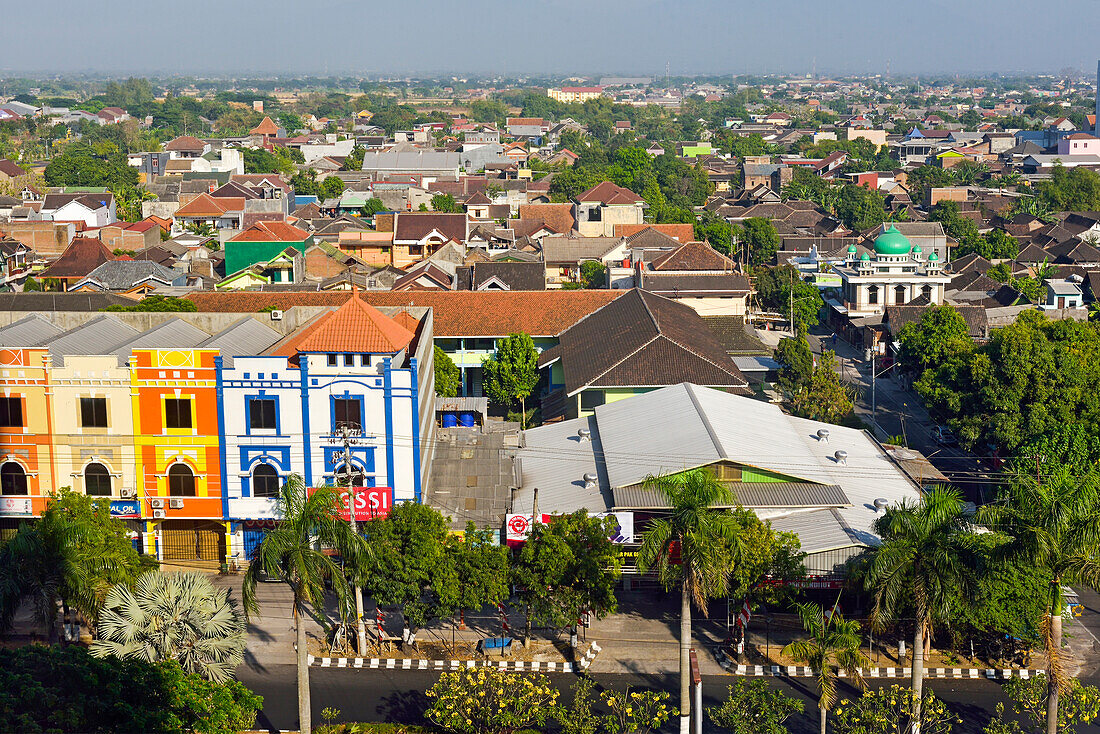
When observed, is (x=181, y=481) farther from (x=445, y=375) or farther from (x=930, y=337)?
(x=930, y=337)

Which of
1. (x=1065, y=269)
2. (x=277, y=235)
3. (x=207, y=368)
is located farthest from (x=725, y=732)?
(x=1065, y=269)

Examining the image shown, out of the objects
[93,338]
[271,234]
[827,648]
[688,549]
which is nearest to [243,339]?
[93,338]

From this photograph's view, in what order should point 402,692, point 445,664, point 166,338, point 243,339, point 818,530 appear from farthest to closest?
point 243,339, point 166,338, point 818,530, point 445,664, point 402,692

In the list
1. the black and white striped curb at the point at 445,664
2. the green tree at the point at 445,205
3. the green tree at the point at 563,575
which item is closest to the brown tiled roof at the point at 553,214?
the green tree at the point at 445,205

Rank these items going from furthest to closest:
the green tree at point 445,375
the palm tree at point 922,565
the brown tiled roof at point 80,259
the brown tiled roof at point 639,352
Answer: the brown tiled roof at point 80,259, the green tree at point 445,375, the brown tiled roof at point 639,352, the palm tree at point 922,565

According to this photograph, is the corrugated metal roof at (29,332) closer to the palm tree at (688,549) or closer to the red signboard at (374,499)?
the red signboard at (374,499)

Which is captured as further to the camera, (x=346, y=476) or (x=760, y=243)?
(x=760, y=243)
